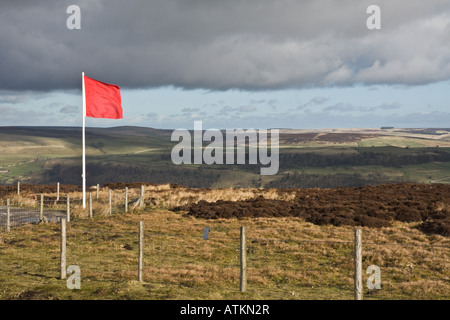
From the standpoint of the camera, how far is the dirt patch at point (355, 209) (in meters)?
27.5

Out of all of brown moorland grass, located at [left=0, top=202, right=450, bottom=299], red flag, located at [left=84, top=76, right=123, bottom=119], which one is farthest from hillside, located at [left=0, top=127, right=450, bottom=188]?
brown moorland grass, located at [left=0, top=202, right=450, bottom=299]

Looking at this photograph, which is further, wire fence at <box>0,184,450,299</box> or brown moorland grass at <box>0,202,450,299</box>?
wire fence at <box>0,184,450,299</box>

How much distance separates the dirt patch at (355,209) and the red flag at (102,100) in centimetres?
862

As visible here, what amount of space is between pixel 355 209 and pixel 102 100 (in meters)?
18.1

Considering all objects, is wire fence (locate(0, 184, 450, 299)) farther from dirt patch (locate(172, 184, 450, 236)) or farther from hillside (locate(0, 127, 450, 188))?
hillside (locate(0, 127, 450, 188))

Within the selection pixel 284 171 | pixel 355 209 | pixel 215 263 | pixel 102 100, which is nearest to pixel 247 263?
pixel 215 263

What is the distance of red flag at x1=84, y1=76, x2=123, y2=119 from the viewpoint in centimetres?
2884

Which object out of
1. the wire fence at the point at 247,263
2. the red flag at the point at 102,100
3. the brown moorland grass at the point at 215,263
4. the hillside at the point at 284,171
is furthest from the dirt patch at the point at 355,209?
the hillside at the point at 284,171

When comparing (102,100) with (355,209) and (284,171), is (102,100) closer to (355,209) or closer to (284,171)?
(355,209)

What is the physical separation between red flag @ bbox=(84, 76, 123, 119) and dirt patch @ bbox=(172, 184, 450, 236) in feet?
28.3

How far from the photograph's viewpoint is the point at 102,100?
2955 cm

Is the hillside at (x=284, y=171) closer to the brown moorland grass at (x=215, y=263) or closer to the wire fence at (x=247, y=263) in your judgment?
the brown moorland grass at (x=215, y=263)

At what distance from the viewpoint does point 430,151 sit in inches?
5723
